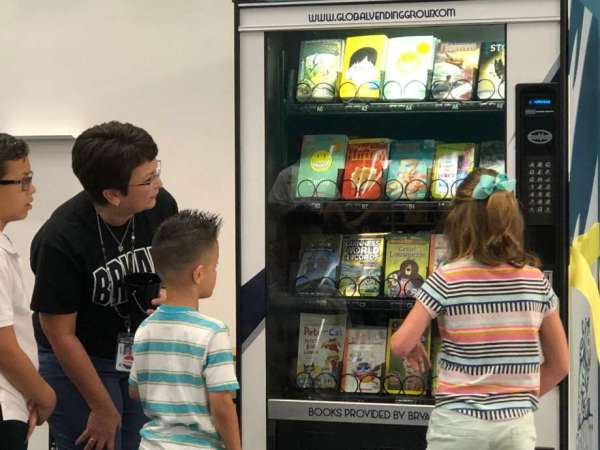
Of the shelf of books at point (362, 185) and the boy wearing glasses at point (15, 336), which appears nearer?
the boy wearing glasses at point (15, 336)

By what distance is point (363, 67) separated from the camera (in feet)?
10.6

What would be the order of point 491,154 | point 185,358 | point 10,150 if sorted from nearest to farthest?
point 185,358, point 10,150, point 491,154

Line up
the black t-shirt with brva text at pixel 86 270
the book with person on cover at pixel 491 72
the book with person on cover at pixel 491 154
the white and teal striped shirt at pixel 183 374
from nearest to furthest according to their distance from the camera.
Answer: the white and teal striped shirt at pixel 183 374 → the black t-shirt with brva text at pixel 86 270 → the book with person on cover at pixel 491 72 → the book with person on cover at pixel 491 154

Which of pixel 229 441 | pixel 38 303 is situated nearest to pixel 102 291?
pixel 38 303

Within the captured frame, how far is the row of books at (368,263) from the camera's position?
3.26m

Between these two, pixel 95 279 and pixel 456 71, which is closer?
pixel 95 279

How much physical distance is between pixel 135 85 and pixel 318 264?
1.38 m

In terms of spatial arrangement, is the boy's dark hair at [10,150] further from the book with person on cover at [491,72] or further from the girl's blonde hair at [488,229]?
the book with person on cover at [491,72]

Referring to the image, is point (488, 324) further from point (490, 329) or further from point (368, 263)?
point (368, 263)

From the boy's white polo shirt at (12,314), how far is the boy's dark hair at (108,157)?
0.37 m

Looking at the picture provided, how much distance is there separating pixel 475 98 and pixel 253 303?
1096mm

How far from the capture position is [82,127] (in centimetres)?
412

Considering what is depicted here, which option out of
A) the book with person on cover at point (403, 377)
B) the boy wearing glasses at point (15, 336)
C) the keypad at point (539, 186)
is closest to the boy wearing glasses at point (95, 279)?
the boy wearing glasses at point (15, 336)

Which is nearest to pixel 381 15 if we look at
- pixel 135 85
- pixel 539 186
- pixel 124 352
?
pixel 539 186
